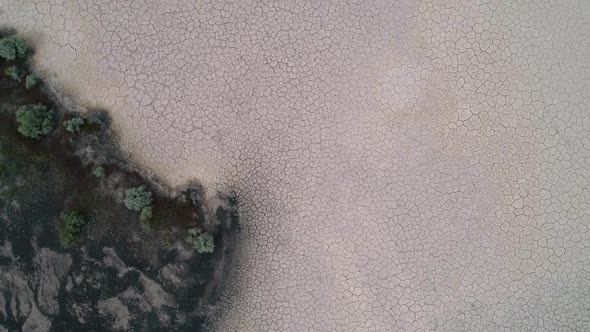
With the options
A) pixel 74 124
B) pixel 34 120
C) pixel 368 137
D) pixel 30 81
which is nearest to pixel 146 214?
pixel 74 124

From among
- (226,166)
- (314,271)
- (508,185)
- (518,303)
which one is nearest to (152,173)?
(226,166)

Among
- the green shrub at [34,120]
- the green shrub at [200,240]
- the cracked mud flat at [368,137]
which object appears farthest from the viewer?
the cracked mud flat at [368,137]

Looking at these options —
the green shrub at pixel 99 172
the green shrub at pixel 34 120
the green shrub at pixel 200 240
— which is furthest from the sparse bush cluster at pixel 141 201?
the green shrub at pixel 34 120

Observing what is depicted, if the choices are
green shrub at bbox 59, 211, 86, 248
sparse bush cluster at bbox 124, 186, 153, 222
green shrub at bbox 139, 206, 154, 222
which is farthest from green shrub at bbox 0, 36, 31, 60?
green shrub at bbox 139, 206, 154, 222

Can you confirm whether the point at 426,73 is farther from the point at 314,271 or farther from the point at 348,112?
the point at 314,271

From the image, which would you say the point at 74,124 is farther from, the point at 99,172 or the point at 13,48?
→ the point at 13,48

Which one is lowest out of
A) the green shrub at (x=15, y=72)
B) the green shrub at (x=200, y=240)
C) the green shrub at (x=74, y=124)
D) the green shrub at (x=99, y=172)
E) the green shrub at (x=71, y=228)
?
the green shrub at (x=200, y=240)

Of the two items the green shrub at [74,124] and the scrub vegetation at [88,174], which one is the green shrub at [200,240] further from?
the green shrub at [74,124]
